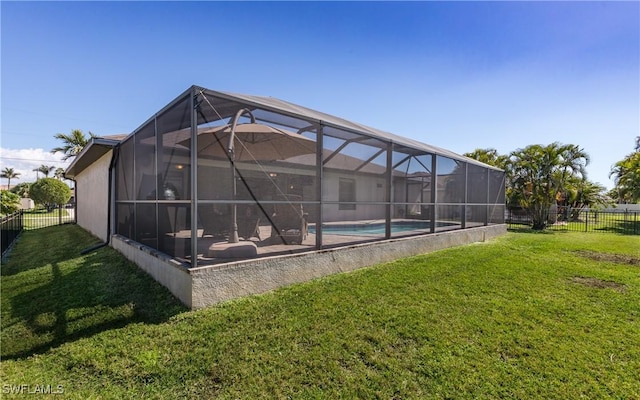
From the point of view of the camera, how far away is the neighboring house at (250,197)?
411 cm

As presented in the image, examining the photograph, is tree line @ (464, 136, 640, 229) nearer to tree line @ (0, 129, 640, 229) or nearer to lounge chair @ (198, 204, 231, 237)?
tree line @ (0, 129, 640, 229)

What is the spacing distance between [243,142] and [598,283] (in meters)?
6.93

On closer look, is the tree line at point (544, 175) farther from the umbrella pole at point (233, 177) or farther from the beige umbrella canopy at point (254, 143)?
the umbrella pole at point (233, 177)

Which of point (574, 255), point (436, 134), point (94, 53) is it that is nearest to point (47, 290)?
point (94, 53)

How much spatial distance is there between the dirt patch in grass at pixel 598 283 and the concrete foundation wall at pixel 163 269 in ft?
22.3

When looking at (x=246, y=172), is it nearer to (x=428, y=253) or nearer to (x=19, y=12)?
(x=428, y=253)

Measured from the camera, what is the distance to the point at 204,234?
4520 mm

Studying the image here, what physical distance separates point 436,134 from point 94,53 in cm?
1414

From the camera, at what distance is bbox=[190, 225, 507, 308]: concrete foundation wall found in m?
3.77

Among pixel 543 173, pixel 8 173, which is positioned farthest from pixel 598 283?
pixel 8 173

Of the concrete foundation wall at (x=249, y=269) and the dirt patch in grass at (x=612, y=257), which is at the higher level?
the concrete foundation wall at (x=249, y=269)

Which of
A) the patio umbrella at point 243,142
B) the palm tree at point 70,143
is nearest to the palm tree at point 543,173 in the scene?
the patio umbrella at point 243,142

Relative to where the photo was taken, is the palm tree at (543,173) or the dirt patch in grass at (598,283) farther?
the palm tree at (543,173)

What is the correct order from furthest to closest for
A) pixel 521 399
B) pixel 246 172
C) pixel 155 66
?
1. pixel 155 66
2. pixel 246 172
3. pixel 521 399
